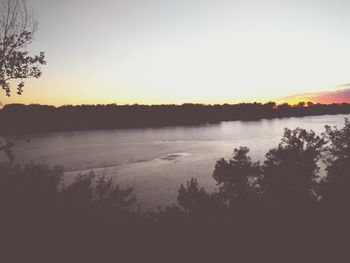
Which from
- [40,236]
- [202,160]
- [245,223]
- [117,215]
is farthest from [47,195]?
[202,160]

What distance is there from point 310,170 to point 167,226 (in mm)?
19469

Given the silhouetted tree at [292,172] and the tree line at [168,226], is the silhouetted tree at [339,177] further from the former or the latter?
the silhouetted tree at [292,172]

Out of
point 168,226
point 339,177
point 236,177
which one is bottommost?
point 339,177

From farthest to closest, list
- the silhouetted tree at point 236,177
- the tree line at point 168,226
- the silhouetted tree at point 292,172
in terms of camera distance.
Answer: the silhouetted tree at point 236,177
the silhouetted tree at point 292,172
the tree line at point 168,226

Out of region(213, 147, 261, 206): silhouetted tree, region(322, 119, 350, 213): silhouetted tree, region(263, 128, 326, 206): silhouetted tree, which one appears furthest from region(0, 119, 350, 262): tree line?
region(213, 147, 261, 206): silhouetted tree

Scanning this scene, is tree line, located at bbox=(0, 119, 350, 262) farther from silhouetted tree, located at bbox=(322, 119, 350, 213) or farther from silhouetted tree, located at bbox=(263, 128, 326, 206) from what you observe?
silhouetted tree, located at bbox=(263, 128, 326, 206)

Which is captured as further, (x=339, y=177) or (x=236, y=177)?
(x=236, y=177)

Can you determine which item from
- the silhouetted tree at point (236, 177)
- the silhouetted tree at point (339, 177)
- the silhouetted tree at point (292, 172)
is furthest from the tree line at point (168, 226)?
the silhouetted tree at point (236, 177)

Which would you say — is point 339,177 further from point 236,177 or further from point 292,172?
point 236,177

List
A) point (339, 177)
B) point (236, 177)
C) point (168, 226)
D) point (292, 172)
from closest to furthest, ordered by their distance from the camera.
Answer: point (168, 226), point (339, 177), point (236, 177), point (292, 172)

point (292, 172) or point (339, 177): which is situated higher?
point (292, 172)

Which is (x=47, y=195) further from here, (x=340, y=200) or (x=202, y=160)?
(x=202, y=160)

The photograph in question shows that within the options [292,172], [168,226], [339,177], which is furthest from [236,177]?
[168,226]

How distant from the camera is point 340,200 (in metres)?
22.7
